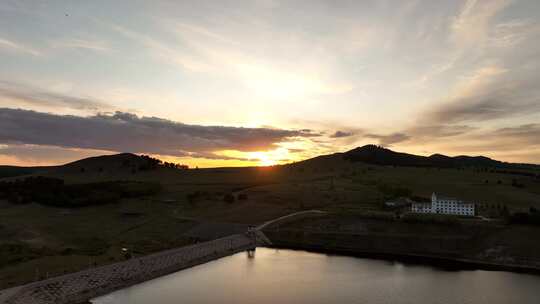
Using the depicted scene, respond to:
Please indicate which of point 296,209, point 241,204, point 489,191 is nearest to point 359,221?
point 296,209

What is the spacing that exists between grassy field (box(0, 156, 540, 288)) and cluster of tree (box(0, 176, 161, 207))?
2.85 metres

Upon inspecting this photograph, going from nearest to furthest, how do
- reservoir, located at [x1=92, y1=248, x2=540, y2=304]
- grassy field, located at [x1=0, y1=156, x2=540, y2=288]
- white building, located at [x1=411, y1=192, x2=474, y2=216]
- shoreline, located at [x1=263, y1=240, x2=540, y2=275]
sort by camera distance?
reservoir, located at [x1=92, y1=248, x2=540, y2=304], grassy field, located at [x1=0, y1=156, x2=540, y2=288], shoreline, located at [x1=263, y1=240, x2=540, y2=275], white building, located at [x1=411, y1=192, x2=474, y2=216]

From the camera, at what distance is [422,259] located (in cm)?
8519

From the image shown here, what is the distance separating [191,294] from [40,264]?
2497 centimetres

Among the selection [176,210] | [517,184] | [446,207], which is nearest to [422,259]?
[446,207]

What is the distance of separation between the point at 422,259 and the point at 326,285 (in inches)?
1297

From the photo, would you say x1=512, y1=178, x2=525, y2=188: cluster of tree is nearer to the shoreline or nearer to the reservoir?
the shoreline

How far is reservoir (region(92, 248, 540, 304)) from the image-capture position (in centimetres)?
5428

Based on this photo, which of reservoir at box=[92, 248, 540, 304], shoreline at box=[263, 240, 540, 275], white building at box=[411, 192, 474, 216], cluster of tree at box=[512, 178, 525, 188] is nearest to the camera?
reservoir at box=[92, 248, 540, 304]

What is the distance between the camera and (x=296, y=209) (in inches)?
4921

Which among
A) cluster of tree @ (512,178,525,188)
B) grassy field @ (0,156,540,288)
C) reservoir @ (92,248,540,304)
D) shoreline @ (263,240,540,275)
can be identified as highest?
cluster of tree @ (512,178,525,188)

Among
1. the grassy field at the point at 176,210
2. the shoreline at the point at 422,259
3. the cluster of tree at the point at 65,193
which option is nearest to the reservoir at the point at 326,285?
the shoreline at the point at 422,259

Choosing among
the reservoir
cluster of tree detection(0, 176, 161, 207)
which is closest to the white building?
the reservoir

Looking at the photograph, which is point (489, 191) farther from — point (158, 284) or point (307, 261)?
Answer: point (158, 284)
